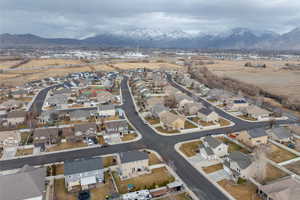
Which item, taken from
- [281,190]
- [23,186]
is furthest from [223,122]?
[23,186]

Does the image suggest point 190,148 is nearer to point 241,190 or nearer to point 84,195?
point 241,190

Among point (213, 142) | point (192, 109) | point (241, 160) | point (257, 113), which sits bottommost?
point (241, 160)

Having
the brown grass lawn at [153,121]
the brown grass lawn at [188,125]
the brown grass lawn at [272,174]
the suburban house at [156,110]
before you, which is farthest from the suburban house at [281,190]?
the suburban house at [156,110]

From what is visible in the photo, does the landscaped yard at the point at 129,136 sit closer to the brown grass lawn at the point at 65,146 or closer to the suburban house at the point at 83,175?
the brown grass lawn at the point at 65,146

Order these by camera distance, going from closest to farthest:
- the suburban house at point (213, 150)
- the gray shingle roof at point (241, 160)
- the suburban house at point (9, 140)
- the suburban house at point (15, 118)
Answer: the gray shingle roof at point (241, 160) → the suburban house at point (213, 150) → the suburban house at point (9, 140) → the suburban house at point (15, 118)

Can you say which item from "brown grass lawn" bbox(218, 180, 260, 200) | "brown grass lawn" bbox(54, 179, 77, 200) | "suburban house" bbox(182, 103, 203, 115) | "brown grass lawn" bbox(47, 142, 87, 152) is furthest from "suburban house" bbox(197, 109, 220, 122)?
"brown grass lawn" bbox(54, 179, 77, 200)

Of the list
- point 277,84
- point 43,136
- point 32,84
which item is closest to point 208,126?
point 43,136

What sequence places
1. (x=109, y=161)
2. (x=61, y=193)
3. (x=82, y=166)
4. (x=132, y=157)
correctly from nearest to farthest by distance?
1. (x=61, y=193)
2. (x=82, y=166)
3. (x=132, y=157)
4. (x=109, y=161)
